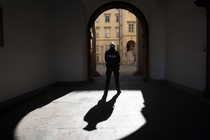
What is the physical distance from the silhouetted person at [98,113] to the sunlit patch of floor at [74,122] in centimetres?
10

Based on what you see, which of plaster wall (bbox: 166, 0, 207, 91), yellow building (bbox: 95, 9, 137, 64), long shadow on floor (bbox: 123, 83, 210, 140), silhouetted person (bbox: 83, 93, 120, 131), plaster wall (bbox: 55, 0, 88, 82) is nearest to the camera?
long shadow on floor (bbox: 123, 83, 210, 140)

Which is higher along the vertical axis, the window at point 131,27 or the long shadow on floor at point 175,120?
the window at point 131,27

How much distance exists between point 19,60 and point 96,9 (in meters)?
6.44

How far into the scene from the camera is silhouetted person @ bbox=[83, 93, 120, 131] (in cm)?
518

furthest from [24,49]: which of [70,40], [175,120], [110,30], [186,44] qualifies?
[110,30]

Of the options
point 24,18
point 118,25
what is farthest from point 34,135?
point 118,25

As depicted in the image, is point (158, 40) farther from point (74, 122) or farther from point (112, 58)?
point (74, 122)

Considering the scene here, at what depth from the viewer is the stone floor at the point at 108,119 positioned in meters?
4.45

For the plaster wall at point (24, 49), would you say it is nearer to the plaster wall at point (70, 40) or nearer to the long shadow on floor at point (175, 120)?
the plaster wall at point (70, 40)

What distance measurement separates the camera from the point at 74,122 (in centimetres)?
530

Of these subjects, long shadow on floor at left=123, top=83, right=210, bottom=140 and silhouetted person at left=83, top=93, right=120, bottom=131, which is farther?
silhouetted person at left=83, top=93, right=120, bottom=131

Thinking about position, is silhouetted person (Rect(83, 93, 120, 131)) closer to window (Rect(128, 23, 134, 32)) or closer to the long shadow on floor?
the long shadow on floor

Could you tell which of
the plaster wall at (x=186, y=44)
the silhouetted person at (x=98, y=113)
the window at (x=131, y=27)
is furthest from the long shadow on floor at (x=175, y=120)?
the window at (x=131, y=27)

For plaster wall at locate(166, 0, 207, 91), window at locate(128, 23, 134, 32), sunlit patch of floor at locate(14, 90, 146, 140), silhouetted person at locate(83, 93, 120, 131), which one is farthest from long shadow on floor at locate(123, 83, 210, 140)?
window at locate(128, 23, 134, 32)
